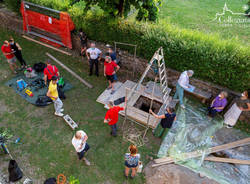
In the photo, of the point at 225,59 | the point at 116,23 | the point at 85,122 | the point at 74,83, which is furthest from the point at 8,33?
the point at 225,59

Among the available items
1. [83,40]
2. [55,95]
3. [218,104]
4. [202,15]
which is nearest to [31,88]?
[55,95]

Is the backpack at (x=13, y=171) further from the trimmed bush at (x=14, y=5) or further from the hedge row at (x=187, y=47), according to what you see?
the trimmed bush at (x=14, y=5)

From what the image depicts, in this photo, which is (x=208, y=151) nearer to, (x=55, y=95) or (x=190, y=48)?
(x=190, y=48)

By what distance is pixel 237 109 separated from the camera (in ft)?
23.7

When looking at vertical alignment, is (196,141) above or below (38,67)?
below

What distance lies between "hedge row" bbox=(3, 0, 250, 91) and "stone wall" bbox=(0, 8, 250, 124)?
10.8 inches

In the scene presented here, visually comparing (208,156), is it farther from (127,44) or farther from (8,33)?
(8,33)

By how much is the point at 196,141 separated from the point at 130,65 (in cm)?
533

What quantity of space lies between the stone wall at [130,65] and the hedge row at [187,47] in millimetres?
274

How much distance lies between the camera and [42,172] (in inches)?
241

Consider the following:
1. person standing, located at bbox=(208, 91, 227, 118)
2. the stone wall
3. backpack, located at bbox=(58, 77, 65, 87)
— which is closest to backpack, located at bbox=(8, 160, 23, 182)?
backpack, located at bbox=(58, 77, 65, 87)

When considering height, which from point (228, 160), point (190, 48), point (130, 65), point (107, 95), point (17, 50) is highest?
point (190, 48)

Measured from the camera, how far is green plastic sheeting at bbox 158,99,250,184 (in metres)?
6.12

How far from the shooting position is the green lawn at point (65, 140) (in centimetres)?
619
